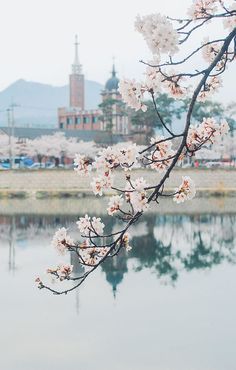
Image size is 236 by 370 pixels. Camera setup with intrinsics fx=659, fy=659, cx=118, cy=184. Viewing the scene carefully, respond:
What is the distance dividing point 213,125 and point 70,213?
2243 centimetres

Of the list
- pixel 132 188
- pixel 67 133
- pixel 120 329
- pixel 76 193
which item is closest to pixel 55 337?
pixel 120 329

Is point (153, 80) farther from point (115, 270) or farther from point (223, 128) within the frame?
point (115, 270)

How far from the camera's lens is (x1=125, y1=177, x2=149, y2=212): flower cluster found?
3008 mm

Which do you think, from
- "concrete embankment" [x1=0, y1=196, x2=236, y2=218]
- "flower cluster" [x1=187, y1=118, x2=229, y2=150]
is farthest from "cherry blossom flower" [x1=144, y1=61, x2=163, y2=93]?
"concrete embankment" [x1=0, y1=196, x2=236, y2=218]

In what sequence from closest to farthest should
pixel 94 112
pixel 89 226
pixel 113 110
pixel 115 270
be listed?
pixel 89 226 → pixel 115 270 → pixel 113 110 → pixel 94 112

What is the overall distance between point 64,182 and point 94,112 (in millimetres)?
31137

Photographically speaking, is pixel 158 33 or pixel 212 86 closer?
pixel 158 33

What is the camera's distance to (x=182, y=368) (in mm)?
8367

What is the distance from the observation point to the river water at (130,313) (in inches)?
349

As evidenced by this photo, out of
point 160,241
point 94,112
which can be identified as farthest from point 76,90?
point 160,241

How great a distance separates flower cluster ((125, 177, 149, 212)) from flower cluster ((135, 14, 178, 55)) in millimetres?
612

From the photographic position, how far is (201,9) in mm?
2994

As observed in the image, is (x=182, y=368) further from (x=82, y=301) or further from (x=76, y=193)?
(x=76, y=193)

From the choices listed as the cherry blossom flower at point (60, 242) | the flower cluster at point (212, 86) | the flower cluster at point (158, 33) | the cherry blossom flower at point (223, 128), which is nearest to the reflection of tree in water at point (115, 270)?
the cherry blossom flower at point (60, 242)
